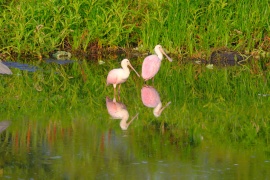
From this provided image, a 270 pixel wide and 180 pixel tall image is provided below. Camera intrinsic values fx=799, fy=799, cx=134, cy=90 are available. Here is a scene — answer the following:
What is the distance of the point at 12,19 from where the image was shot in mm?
13562

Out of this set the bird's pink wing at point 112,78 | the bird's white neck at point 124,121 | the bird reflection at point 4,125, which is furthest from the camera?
the bird's pink wing at point 112,78

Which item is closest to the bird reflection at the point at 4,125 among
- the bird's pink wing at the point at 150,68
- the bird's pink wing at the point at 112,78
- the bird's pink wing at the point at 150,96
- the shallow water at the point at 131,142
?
the shallow water at the point at 131,142

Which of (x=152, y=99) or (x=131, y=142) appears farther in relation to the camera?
(x=152, y=99)

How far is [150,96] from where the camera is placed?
→ 10.3 metres

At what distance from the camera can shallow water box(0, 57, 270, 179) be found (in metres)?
6.44

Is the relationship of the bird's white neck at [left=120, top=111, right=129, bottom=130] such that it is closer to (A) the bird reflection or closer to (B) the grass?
(B) the grass

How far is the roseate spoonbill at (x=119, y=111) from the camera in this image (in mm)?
8555

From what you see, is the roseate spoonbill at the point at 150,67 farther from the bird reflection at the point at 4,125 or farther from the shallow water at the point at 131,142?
the bird reflection at the point at 4,125

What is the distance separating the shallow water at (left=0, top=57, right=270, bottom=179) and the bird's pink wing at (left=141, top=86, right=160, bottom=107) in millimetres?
14

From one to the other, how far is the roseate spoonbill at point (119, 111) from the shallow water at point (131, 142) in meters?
0.02

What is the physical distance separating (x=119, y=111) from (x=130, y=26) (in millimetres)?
5304

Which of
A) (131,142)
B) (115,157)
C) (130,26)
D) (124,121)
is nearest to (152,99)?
(124,121)

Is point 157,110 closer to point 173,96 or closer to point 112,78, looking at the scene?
point 173,96

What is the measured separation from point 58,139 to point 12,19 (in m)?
6.31
